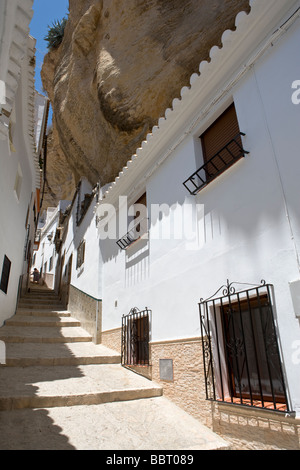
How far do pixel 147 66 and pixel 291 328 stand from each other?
741cm

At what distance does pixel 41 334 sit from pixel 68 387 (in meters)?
3.06

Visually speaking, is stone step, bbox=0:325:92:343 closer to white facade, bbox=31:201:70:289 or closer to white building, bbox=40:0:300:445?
white building, bbox=40:0:300:445

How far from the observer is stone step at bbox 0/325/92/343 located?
623 centimetres

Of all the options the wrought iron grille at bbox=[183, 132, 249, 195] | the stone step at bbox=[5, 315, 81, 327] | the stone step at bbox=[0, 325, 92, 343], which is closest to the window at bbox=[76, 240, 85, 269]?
the stone step at bbox=[5, 315, 81, 327]

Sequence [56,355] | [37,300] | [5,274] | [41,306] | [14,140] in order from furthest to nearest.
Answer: [37,300]
[41,306]
[5,274]
[14,140]
[56,355]

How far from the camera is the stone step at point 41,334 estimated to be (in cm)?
623

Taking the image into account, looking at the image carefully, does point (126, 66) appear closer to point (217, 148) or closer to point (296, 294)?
point (217, 148)

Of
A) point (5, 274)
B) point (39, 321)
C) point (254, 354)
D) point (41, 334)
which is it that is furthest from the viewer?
point (39, 321)

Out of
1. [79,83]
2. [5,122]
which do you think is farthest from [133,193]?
[79,83]

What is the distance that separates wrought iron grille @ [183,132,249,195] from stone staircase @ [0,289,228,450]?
10.3 ft

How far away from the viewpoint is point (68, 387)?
421cm

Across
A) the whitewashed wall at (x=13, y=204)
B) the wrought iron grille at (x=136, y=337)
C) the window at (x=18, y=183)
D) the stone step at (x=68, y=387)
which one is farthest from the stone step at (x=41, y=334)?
the window at (x=18, y=183)

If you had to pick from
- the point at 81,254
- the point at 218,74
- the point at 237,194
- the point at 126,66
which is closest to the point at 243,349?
the point at 237,194

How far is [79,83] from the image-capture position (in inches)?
398
